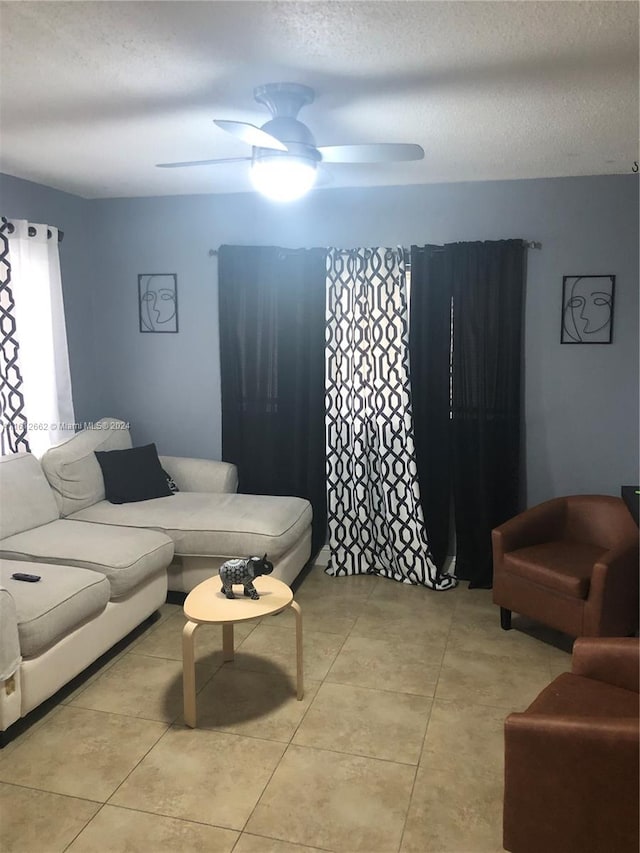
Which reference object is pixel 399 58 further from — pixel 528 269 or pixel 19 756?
pixel 19 756

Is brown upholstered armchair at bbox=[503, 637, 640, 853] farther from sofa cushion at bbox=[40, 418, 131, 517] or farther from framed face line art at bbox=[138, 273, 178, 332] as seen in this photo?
framed face line art at bbox=[138, 273, 178, 332]

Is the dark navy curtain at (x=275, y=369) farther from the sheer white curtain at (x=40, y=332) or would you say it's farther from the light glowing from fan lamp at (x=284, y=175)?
the light glowing from fan lamp at (x=284, y=175)

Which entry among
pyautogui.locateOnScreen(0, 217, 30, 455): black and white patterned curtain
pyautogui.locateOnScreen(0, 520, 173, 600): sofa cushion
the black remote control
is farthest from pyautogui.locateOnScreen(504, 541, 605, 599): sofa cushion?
pyautogui.locateOnScreen(0, 217, 30, 455): black and white patterned curtain

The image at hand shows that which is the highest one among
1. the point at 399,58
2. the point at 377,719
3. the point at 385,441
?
the point at 399,58

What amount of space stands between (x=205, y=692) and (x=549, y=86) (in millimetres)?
2855

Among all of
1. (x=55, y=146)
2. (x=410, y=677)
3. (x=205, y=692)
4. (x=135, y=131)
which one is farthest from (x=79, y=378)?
(x=410, y=677)

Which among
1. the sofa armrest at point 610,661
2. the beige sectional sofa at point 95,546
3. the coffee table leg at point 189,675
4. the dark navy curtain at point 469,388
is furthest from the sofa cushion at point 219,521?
the sofa armrest at point 610,661

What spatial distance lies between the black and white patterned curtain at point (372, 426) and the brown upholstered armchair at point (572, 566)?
792 mm

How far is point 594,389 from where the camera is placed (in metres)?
4.06

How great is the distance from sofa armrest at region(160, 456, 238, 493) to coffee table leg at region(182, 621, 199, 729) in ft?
6.00

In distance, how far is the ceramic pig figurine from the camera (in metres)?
2.85

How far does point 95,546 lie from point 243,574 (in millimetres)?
990

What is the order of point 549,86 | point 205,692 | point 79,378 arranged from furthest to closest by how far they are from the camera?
point 79,378 → point 205,692 → point 549,86

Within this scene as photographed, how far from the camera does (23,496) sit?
3695mm
